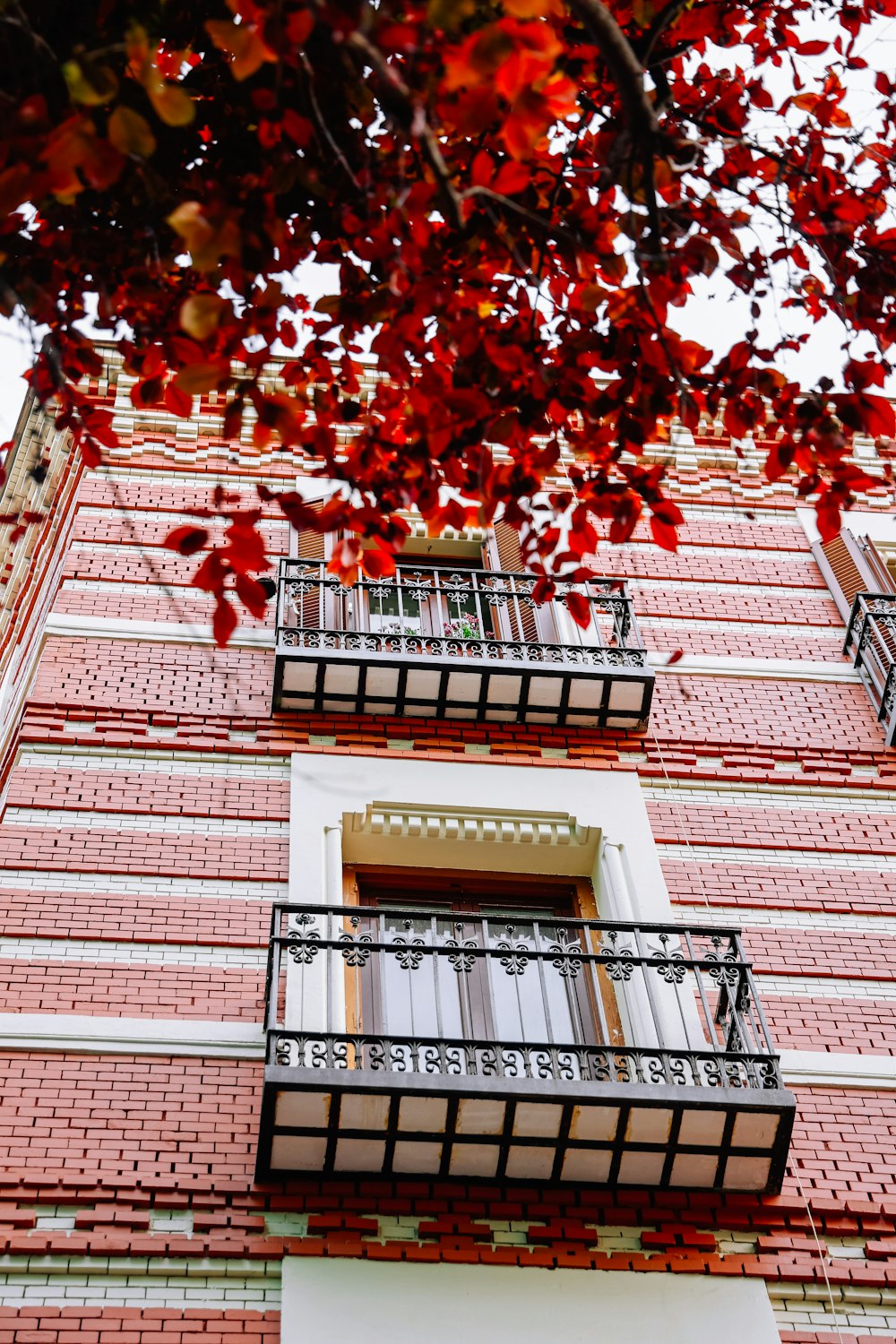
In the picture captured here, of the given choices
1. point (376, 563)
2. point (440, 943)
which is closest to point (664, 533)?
point (376, 563)

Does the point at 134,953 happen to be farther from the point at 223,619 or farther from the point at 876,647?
the point at 876,647

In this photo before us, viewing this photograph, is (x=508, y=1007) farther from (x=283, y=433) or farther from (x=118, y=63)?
(x=118, y=63)

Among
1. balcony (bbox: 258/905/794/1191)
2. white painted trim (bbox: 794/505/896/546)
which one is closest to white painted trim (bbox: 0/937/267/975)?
balcony (bbox: 258/905/794/1191)

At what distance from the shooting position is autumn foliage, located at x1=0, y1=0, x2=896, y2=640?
4941 mm

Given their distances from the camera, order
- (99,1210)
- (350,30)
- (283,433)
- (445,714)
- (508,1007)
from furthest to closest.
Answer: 1. (445,714)
2. (508,1007)
3. (99,1210)
4. (283,433)
5. (350,30)

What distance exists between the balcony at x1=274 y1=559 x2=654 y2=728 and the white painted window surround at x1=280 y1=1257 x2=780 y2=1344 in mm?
4420

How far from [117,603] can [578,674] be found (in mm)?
3755

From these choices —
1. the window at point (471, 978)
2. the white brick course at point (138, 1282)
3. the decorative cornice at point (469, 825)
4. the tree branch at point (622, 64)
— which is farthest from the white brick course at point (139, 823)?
the tree branch at point (622, 64)

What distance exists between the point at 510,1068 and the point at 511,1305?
48.5 inches

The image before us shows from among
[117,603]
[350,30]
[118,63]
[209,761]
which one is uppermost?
[117,603]

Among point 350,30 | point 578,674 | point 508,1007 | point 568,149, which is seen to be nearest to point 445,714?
point 578,674

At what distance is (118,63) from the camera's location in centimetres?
598

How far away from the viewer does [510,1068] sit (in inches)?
316

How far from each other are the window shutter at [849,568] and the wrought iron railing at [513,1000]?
435cm
